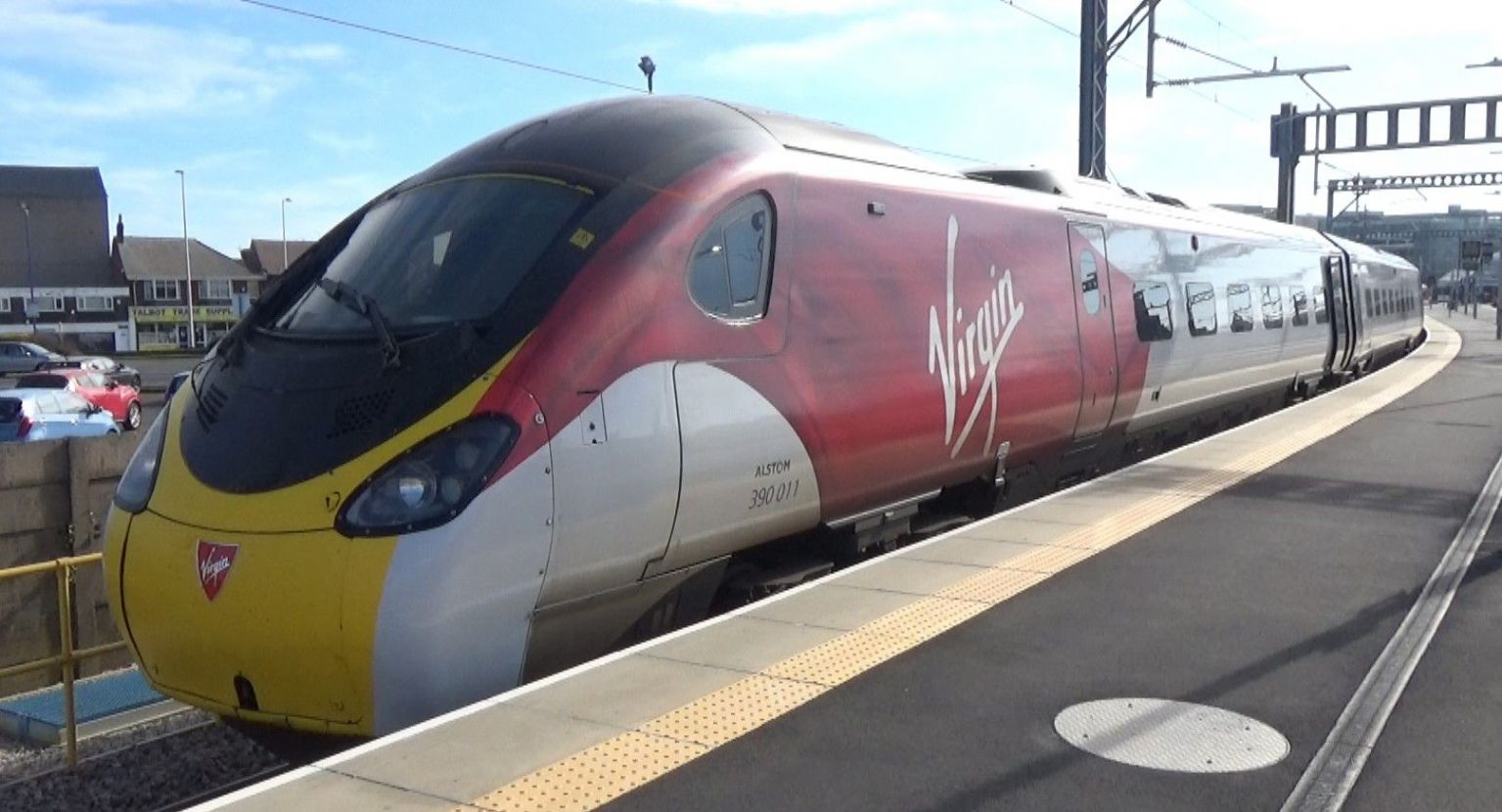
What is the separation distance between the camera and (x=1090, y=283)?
10484 millimetres

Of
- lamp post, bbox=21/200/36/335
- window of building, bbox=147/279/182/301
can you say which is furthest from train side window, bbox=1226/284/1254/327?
window of building, bbox=147/279/182/301

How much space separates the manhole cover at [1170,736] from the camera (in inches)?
177

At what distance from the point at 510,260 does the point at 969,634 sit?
264 cm

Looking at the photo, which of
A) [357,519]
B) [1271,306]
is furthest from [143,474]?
[1271,306]

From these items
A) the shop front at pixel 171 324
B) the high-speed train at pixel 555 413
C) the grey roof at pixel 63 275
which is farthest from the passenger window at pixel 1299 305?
the grey roof at pixel 63 275

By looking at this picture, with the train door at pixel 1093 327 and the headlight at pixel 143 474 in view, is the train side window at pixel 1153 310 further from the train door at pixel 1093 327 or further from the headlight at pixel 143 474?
the headlight at pixel 143 474

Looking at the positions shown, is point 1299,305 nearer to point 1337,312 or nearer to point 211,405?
point 1337,312

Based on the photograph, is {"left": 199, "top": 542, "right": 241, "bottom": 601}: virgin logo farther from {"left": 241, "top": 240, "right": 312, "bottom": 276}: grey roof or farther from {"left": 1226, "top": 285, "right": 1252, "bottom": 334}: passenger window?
{"left": 241, "top": 240, "right": 312, "bottom": 276}: grey roof

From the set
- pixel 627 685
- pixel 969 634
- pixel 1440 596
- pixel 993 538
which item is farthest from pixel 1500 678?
pixel 627 685

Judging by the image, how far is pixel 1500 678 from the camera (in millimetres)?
5539

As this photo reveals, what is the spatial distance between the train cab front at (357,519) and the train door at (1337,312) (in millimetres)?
18060

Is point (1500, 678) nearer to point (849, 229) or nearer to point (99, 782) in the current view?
point (849, 229)

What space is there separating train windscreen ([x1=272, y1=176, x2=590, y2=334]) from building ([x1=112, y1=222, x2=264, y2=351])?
2766 inches

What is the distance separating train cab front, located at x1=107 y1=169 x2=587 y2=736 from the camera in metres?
4.78
